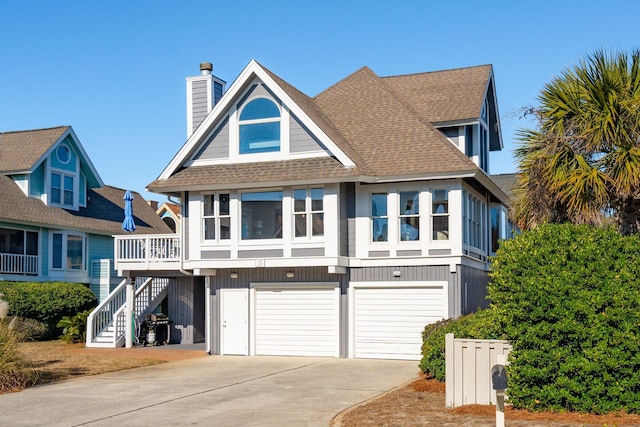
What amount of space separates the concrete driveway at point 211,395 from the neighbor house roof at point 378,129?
5.61 m

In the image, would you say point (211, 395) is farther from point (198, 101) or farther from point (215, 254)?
point (198, 101)

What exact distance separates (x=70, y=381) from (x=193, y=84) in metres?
13.5

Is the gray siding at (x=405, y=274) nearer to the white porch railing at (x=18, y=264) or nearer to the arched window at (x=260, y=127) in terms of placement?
the arched window at (x=260, y=127)

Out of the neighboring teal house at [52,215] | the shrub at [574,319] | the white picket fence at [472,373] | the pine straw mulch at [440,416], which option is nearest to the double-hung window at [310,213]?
the pine straw mulch at [440,416]

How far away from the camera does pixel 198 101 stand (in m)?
28.3

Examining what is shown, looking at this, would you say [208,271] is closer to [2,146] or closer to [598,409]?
[598,409]

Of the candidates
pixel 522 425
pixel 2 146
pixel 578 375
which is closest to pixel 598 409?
pixel 578 375

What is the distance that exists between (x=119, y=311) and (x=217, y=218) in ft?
18.9

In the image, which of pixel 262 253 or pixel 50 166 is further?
pixel 50 166

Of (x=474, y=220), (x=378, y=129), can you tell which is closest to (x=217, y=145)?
(x=378, y=129)

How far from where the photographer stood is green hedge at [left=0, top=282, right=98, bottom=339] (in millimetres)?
29719

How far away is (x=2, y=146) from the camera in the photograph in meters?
37.2

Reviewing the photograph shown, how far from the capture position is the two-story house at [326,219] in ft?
75.2

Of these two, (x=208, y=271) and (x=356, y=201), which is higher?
(x=356, y=201)
